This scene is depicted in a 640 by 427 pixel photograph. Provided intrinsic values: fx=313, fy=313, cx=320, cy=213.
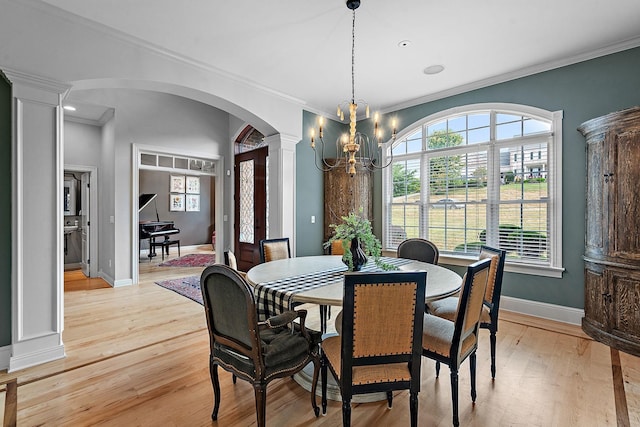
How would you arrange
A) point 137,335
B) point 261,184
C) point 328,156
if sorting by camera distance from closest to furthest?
1. point 137,335
2. point 328,156
3. point 261,184

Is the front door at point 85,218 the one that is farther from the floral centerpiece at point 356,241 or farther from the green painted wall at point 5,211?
the floral centerpiece at point 356,241

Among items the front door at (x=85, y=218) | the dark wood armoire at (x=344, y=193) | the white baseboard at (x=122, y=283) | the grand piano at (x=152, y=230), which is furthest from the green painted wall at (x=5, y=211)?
the grand piano at (x=152, y=230)

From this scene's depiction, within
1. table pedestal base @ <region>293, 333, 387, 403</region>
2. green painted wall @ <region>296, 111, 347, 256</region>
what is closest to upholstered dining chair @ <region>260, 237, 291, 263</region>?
green painted wall @ <region>296, 111, 347, 256</region>

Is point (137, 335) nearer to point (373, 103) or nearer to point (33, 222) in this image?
point (33, 222)

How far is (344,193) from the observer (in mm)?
5012

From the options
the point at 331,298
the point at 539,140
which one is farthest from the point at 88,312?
the point at 539,140

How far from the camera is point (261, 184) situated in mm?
5781

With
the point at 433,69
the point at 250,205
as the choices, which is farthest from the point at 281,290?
the point at 250,205

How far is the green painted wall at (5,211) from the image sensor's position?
251cm

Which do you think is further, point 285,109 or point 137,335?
point 285,109

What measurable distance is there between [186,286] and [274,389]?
347 centimetres

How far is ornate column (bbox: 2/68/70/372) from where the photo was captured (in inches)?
98.3

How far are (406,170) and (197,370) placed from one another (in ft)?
12.7

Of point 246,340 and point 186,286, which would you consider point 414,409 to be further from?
point 186,286
